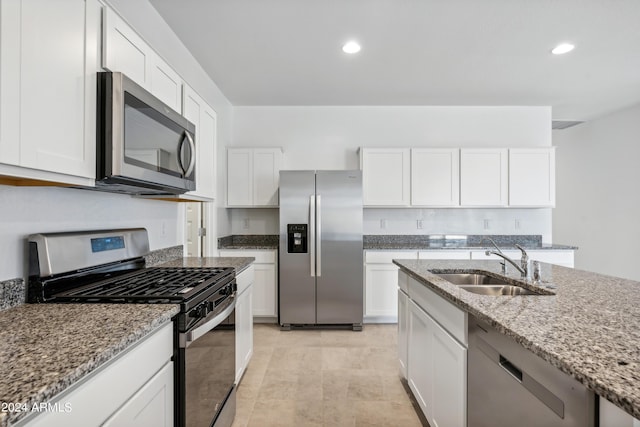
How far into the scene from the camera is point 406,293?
86.1 inches

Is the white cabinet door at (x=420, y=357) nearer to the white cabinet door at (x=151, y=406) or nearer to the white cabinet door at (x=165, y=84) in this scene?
the white cabinet door at (x=151, y=406)

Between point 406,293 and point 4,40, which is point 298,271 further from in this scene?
point 4,40

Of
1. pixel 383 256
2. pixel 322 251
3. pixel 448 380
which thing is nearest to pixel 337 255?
pixel 322 251

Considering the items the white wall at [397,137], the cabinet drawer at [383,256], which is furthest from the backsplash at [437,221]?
the cabinet drawer at [383,256]

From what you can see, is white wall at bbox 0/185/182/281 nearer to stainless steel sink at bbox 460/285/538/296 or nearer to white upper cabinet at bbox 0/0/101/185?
white upper cabinet at bbox 0/0/101/185

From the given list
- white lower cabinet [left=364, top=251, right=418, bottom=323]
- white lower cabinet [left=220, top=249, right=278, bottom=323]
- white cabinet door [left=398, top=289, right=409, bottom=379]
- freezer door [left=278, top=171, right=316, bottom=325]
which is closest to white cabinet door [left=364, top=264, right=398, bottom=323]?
white lower cabinet [left=364, top=251, right=418, bottom=323]

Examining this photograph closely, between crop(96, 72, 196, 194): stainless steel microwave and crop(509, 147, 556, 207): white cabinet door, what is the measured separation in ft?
12.2

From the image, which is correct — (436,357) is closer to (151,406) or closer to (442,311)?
(442,311)

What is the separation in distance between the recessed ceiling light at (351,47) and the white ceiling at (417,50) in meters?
0.07

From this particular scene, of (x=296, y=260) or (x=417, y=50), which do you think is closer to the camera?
(x=417, y=50)

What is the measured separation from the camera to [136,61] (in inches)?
57.0

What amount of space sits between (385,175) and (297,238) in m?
1.35

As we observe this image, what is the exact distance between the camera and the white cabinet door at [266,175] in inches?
150

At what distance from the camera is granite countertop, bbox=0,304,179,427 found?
25.4 inches
